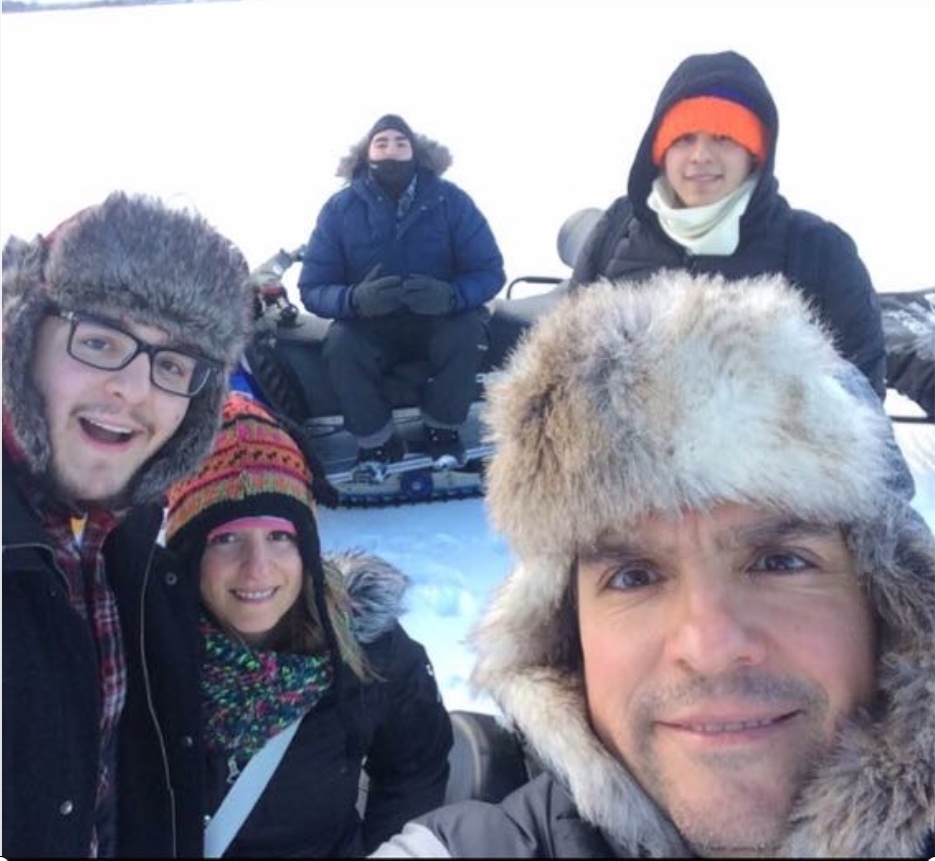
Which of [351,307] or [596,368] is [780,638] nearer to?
[596,368]

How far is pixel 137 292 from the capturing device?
4.66 feet

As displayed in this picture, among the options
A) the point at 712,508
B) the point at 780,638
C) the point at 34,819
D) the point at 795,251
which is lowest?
the point at 34,819

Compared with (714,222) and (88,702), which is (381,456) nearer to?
(714,222)

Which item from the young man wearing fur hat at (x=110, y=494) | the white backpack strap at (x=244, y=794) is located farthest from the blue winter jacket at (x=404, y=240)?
the white backpack strap at (x=244, y=794)

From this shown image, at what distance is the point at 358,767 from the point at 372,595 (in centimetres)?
30

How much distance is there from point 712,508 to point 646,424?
0.38 ft

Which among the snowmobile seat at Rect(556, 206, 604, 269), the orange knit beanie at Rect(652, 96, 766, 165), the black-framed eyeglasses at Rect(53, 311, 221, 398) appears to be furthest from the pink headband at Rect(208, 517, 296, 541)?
the snowmobile seat at Rect(556, 206, 604, 269)

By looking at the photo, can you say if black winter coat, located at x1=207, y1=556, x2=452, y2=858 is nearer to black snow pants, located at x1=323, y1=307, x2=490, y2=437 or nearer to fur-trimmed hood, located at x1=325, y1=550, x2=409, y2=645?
fur-trimmed hood, located at x1=325, y1=550, x2=409, y2=645

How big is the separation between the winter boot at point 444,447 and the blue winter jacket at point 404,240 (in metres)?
0.52


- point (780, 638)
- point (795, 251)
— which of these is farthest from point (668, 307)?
point (795, 251)

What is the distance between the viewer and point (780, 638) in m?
1.03

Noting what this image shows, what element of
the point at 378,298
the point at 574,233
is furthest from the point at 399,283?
the point at 574,233

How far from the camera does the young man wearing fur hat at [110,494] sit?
122 centimetres

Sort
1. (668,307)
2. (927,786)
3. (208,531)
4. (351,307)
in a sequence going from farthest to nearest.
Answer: (351,307)
(208,531)
(668,307)
(927,786)
